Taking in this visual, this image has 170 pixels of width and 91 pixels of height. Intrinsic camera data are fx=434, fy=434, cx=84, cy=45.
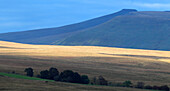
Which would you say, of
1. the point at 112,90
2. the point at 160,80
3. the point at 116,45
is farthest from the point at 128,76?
the point at 116,45

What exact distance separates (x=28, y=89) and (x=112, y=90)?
916cm

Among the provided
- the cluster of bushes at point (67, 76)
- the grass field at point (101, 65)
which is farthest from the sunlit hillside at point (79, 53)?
the cluster of bushes at point (67, 76)

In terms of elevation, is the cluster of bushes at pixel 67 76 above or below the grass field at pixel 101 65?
below

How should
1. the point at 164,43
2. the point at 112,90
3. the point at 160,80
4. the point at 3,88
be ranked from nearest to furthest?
the point at 3,88 → the point at 112,90 → the point at 160,80 → the point at 164,43

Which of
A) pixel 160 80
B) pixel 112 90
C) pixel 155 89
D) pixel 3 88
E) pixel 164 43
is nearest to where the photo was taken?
pixel 3 88

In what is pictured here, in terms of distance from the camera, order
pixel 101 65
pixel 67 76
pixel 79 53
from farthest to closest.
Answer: pixel 79 53 → pixel 101 65 → pixel 67 76

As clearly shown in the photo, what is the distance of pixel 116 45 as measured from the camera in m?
195

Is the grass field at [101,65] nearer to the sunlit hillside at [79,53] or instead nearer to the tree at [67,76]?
the sunlit hillside at [79,53]

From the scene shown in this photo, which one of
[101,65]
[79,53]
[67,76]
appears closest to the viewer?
[67,76]

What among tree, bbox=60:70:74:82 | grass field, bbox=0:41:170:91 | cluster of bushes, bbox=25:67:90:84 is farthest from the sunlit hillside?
tree, bbox=60:70:74:82

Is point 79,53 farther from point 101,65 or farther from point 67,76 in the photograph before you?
point 67,76

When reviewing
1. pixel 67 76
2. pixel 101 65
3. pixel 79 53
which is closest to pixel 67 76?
pixel 67 76

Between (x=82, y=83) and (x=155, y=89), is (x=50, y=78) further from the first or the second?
(x=155, y=89)

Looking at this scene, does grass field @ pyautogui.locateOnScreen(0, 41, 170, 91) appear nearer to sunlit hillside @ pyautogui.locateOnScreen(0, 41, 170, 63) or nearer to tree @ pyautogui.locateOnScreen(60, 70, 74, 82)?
sunlit hillside @ pyautogui.locateOnScreen(0, 41, 170, 63)
